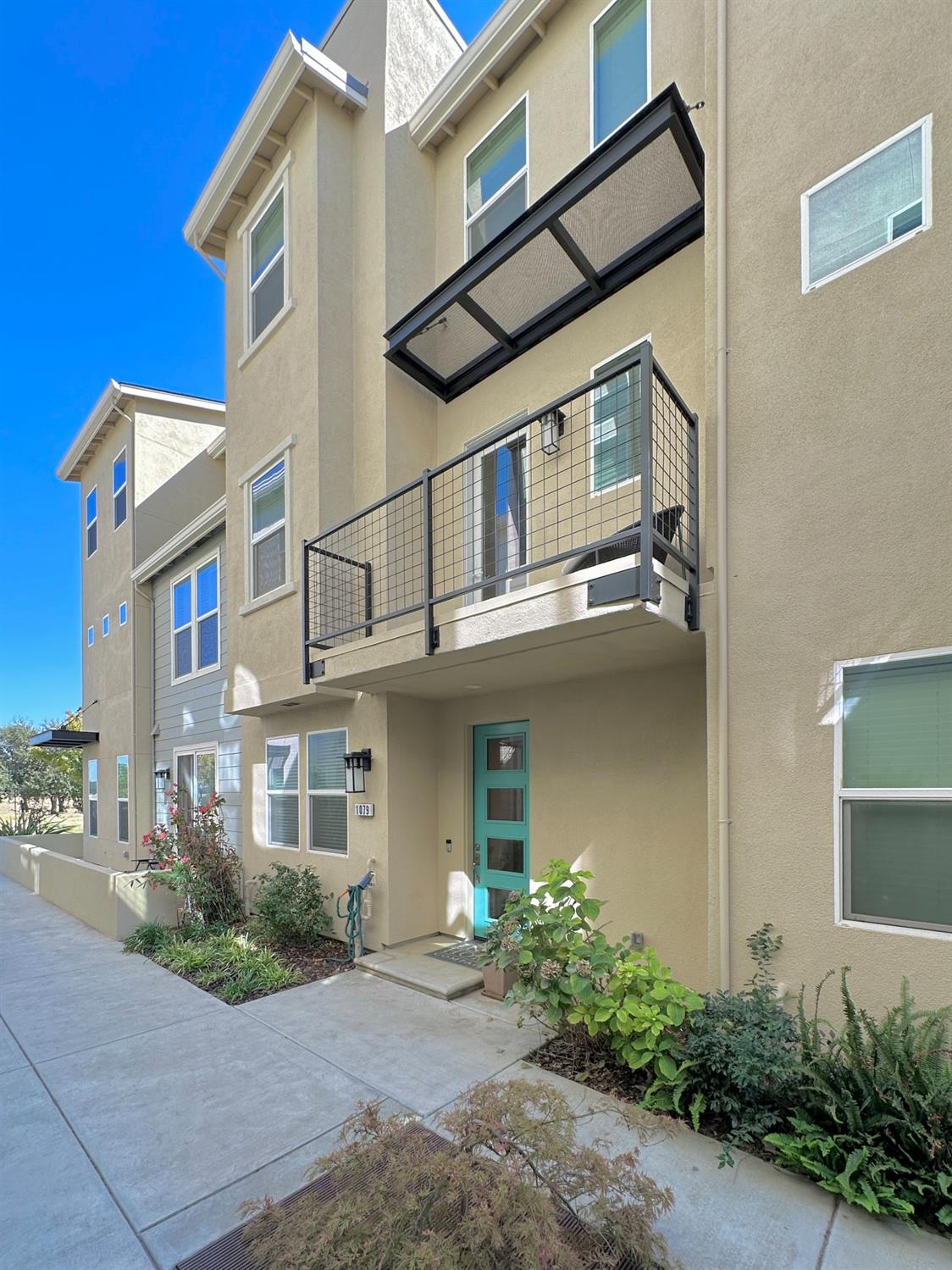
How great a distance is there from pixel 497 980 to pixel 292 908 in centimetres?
271

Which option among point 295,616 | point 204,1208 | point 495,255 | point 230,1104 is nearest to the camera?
point 204,1208

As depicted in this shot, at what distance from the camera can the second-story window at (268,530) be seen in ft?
26.9

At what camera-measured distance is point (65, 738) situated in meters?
15.3

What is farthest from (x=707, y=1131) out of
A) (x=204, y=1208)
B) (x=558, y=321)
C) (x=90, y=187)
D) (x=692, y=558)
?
(x=90, y=187)

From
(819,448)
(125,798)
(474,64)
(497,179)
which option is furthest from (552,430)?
(125,798)

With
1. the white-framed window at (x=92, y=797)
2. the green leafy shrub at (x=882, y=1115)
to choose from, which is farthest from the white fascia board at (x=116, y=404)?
the green leafy shrub at (x=882, y=1115)

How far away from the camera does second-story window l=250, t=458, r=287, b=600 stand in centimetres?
819

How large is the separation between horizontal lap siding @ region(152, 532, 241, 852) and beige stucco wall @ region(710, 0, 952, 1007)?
776cm

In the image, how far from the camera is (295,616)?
7.71 metres

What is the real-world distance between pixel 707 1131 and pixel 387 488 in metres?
6.14

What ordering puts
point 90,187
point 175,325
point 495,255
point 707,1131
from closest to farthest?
point 707,1131 → point 495,255 → point 90,187 → point 175,325

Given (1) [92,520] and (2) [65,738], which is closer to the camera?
(2) [65,738]

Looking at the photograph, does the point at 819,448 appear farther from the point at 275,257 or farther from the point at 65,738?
the point at 65,738

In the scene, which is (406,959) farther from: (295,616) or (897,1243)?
(897,1243)
